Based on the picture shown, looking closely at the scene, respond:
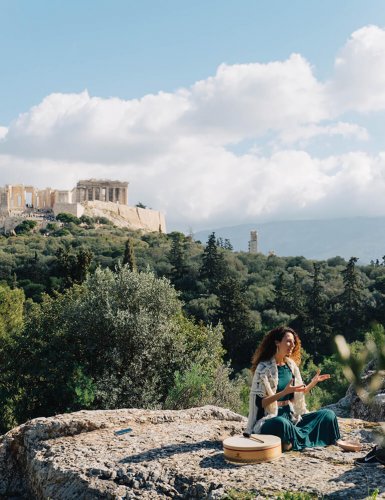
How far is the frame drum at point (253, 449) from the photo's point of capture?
7191mm

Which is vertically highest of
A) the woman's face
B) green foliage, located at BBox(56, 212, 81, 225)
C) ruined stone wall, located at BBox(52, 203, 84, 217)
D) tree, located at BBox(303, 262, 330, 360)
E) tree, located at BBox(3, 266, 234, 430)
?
ruined stone wall, located at BBox(52, 203, 84, 217)

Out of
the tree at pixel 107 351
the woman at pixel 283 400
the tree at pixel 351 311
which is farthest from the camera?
the tree at pixel 351 311

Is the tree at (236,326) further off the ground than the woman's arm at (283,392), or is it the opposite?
the woman's arm at (283,392)

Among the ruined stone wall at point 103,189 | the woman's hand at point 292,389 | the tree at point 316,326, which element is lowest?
the tree at point 316,326

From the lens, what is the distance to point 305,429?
26.2ft

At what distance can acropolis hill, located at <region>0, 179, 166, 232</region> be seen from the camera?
110312 mm

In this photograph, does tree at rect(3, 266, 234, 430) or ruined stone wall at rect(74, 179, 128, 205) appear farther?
ruined stone wall at rect(74, 179, 128, 205)

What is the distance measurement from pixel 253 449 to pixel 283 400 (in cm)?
102

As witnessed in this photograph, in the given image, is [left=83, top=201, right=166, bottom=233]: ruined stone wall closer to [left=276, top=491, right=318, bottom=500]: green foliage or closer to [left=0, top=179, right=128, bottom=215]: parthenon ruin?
[left=0, top=179, right=128, bottom=215]: parthenon ruin

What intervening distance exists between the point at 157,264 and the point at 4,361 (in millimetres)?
40513

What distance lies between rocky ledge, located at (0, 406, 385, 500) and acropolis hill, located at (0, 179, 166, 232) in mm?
94697

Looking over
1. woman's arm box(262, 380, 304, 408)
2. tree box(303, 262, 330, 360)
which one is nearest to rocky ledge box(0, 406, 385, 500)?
woman's arm box(262, 380, 304, 408)

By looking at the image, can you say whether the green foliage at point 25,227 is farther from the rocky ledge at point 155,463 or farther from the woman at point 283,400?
the woman at point 283,400

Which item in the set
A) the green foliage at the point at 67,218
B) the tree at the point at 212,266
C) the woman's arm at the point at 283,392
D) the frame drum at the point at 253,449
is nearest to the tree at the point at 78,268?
the tree at the point at 212,266
